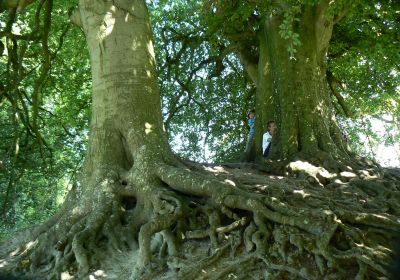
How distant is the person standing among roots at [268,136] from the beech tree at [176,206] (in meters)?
0.28

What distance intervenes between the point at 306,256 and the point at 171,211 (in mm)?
1583

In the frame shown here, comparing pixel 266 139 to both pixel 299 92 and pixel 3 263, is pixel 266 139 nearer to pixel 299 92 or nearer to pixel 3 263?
pixel 299 92

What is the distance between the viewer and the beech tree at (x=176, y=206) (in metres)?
4.23

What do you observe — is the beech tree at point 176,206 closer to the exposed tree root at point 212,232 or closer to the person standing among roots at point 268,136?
the exposed tree root at point 212,232

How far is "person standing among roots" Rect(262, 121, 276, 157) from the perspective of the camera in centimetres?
872

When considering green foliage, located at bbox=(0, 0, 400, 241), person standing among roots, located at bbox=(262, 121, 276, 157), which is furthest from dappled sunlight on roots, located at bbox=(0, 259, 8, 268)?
person standing among roots, located at bbox=(262, 121, 276, 157)

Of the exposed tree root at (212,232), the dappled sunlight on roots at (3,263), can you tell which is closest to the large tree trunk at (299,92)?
the exposed tree root at (212,232)

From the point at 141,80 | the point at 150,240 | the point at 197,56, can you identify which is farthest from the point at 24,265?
the point at 197,56

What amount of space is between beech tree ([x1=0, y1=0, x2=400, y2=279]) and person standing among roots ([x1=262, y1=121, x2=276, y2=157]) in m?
0.28

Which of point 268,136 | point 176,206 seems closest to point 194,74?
point 268,136

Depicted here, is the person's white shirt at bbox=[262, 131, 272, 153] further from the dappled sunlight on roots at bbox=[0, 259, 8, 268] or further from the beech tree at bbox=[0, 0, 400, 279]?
the dappled sunlight on roots at bbox=[0, 259, 8, 268]

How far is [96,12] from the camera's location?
693cm

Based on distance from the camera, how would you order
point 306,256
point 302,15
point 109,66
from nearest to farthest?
point 306,256, point 109,66, point 302,15

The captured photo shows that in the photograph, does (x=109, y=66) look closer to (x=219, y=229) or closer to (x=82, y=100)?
(x=219, y=229)
